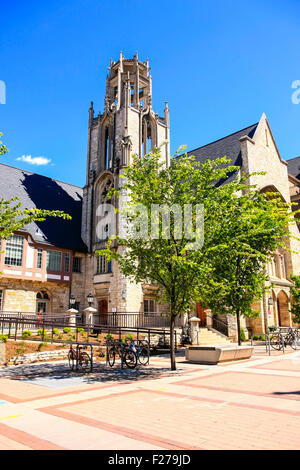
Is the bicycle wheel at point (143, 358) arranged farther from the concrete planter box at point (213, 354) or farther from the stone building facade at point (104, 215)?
the stone building facade at point (104, 215)

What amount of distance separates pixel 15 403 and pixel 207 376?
239 inches

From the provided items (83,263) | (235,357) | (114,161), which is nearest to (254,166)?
(114,161)

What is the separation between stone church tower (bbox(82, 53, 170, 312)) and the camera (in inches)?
1176

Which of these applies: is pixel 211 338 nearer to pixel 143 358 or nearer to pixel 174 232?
pixel 143 358

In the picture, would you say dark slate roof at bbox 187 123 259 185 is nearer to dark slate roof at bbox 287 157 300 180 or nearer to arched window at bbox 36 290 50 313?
dark slate roof at bbox 287 157 300 180

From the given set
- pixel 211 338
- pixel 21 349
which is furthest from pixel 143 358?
pixel 211 338

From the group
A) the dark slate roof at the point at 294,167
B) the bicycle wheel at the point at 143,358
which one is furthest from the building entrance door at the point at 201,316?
the dark slate roof at the point at 294,167

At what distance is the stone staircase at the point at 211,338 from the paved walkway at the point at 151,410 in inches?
461

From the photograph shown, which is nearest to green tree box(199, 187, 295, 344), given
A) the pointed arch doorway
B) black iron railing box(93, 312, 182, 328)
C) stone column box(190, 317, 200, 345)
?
stone column box(190, 317, 200, 345)

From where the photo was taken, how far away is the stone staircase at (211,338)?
77.2 feet

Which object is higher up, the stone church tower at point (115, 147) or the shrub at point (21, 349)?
the stone church tower at point (115, 147)

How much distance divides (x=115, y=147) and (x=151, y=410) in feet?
95.8

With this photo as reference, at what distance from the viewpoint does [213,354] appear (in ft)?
47.0

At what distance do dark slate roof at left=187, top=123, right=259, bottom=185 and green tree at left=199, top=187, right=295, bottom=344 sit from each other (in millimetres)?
13492
